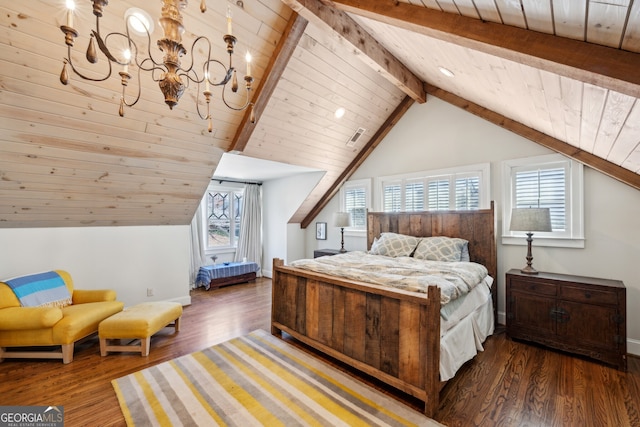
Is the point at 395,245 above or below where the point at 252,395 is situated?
above

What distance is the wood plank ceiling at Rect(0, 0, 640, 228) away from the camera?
1308mm

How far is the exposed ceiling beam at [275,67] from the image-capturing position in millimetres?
2594

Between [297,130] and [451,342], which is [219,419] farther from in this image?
[297,130]

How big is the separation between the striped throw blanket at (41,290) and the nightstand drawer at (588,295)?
5058mm

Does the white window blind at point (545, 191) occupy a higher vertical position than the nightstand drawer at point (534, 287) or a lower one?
higher

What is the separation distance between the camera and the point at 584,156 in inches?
111

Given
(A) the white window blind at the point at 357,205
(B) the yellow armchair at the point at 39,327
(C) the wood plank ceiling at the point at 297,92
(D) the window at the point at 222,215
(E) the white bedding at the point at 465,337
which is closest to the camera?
(C) the wood plank ceiling at the point at 297,92

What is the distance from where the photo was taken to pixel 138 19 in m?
2.08

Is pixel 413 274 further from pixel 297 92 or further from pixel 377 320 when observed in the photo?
pixel 297 92

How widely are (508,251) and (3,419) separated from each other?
4.74m

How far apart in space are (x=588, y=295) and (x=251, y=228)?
5.48 metres

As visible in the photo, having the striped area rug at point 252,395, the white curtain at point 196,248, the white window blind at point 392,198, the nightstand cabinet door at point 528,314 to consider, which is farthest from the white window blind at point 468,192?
Result: the white curtain at point 196,248

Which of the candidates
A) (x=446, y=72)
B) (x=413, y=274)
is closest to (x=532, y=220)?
(x=413, y=274)

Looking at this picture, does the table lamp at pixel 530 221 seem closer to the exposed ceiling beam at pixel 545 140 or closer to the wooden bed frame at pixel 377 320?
the wooden bed frame at pixel 377 320
